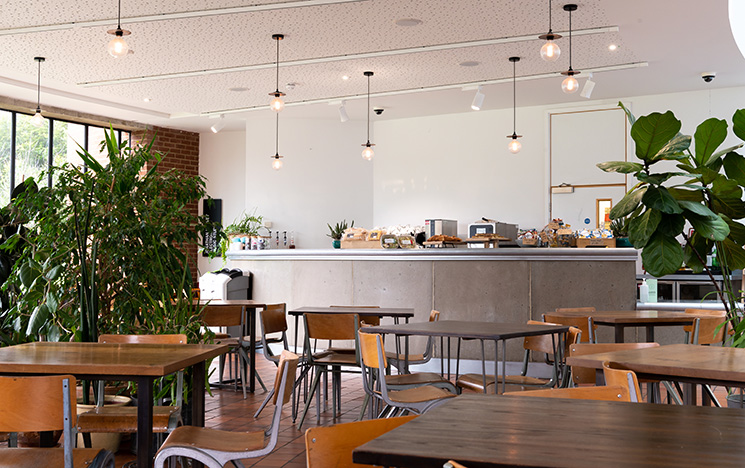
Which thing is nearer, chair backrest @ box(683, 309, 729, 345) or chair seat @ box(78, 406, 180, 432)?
chair seat @ box(78, 406, 180, 432)

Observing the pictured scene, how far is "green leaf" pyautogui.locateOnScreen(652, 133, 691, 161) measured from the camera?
137 inches

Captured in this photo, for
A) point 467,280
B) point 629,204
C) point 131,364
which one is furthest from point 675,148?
point 467,280

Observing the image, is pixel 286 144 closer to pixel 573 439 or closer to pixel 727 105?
pixel 727 105

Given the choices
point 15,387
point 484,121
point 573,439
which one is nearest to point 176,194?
point 15,387

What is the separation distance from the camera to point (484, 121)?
1040 cm

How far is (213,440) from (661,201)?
2.33 meters

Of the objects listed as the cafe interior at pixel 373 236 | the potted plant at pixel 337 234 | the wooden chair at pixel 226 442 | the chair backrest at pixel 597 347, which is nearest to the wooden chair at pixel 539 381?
the cafe interior at pixel 373 236

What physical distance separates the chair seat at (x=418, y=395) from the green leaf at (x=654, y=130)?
161 cm

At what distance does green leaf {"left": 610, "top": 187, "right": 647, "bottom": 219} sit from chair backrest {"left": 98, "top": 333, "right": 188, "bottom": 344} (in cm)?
224

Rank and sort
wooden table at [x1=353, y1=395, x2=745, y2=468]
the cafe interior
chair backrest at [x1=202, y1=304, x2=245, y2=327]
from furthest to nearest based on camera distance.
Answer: chair backrest at [x1=202, y1=304, x2=245, y2=327] < the cafe interior < wooden table at [x1=353, y1=395, x2=745, y2=468]

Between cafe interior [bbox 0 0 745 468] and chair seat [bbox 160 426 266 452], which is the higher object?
cafe interior [bbox 0 0 745 468]

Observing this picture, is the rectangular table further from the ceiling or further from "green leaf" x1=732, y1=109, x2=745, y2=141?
the ceiling

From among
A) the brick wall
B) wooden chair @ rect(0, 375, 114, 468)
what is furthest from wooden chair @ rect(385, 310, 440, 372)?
the brick wall

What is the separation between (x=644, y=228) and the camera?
352 cm
